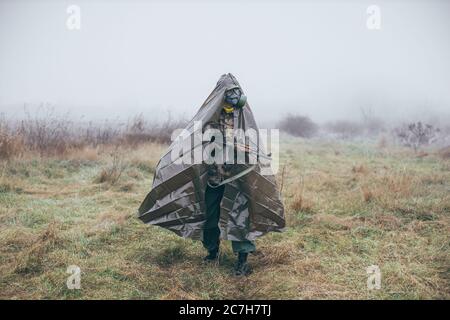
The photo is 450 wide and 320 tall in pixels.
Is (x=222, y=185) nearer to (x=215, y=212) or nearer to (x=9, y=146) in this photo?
(x=215, y=212)

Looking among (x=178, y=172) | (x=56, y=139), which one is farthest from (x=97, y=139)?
(x=178, y=172)

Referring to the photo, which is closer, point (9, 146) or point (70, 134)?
point (9, 146)

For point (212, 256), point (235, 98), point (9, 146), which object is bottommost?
point (212, 256)

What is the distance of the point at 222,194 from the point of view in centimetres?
448

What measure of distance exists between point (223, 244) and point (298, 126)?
16.1 m

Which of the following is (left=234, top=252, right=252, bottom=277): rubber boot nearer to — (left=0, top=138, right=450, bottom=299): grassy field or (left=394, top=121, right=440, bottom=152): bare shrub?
(left=0, top=138, right=450, bottom=299): grassy field

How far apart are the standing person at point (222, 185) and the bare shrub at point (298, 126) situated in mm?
16443

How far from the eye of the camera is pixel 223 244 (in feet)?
16.9

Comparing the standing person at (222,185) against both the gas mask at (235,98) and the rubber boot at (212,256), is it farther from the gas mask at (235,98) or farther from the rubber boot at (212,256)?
the rubber boot at (212,256)

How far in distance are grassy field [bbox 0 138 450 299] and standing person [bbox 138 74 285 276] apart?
Answer: 49 cm

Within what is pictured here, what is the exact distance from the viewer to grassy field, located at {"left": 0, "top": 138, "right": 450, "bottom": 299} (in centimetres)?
400

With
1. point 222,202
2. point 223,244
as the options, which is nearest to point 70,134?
point 223,244
